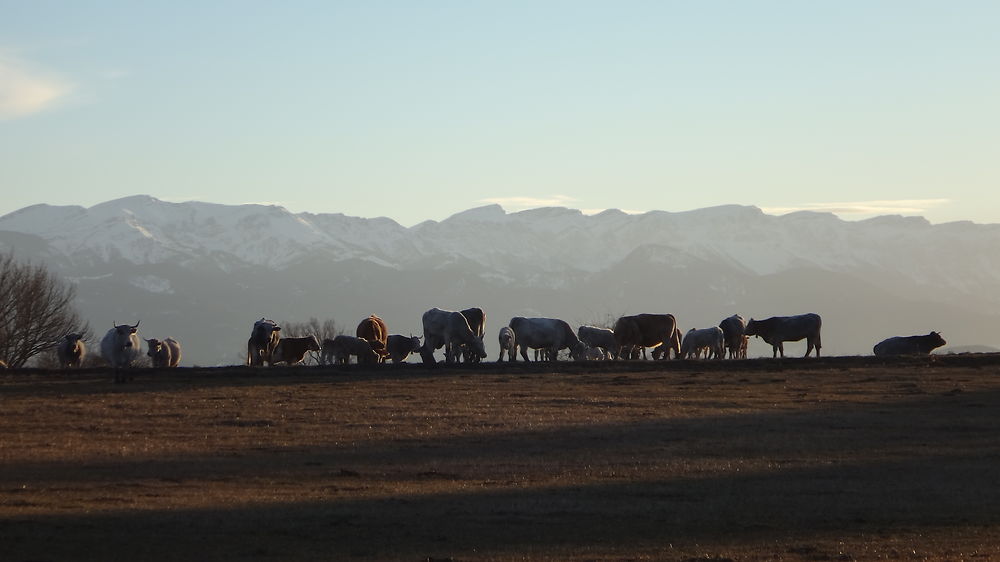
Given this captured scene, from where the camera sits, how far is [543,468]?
30.3 metres

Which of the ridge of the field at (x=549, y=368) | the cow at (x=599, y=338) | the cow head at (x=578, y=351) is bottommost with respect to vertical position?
the ridge of the field at (x=549, y=368)

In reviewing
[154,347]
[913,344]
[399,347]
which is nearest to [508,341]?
[399,347]

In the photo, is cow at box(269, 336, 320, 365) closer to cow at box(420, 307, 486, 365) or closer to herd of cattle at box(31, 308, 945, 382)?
herd of cattle at box(31, 308, 945, 382)

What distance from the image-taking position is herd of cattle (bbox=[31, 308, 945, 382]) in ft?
206

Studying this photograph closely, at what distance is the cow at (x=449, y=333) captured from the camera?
206 ft

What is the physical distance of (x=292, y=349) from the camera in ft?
216

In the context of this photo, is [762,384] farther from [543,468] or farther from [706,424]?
[543,468]

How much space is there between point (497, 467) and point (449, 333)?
32438 mm

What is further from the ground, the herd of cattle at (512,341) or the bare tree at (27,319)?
the bare tree at (27,319)

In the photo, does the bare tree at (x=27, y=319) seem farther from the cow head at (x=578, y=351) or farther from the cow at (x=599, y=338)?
the cow head at (x=578, y=351)

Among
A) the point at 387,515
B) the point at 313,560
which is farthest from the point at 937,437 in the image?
the point at 313,560

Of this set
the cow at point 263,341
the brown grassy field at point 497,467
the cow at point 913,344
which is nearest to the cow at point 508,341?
the cow at point 263,341

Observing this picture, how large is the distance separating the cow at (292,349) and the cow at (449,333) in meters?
6.13

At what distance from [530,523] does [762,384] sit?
1060 inches
